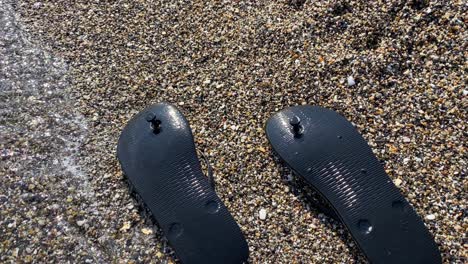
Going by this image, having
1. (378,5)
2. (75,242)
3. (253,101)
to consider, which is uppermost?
(378,5)

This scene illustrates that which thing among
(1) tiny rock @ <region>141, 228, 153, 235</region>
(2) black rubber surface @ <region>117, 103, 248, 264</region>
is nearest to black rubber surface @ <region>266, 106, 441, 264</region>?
(2) black rubber surface @ <region>117, 103, 248, 264</region>

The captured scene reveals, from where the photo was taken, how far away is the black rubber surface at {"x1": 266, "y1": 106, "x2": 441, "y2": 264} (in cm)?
252

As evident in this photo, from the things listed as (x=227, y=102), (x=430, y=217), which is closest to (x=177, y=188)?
(x=227, y=102)

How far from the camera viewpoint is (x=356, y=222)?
260 centimetres

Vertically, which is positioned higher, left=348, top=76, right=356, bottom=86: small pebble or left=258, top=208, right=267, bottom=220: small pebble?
left=348, top=76, right=356, bottom=86: small pebble

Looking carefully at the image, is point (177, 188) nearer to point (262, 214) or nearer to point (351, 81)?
point (262, 214)

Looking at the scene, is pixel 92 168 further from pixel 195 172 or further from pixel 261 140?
pixel 261 140

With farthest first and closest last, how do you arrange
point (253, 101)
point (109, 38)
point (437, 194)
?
point (109, 38)
point (253, 101)
point (437, 194)

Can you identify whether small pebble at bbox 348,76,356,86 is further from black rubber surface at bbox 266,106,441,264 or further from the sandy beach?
black rubber surface at bbox 266,106,441,264

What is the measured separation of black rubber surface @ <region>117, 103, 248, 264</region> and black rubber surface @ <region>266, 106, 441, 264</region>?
53cm

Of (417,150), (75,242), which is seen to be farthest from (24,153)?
(417,150)

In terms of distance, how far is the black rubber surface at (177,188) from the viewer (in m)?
2.60

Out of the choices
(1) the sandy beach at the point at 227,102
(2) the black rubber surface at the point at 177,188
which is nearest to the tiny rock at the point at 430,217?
(1) the sandy beach at the point at 227,102

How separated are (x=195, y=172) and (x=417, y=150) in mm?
1381
